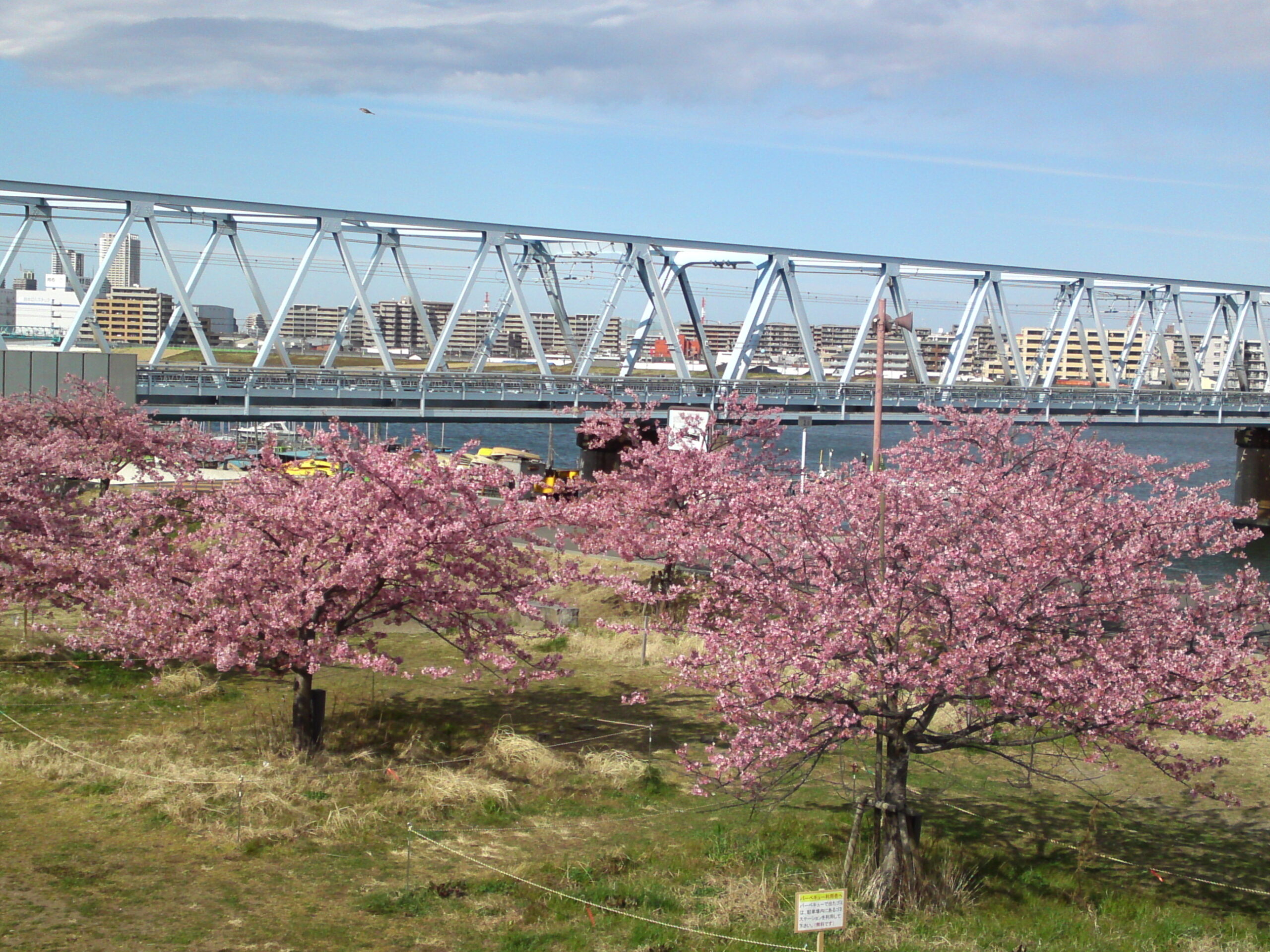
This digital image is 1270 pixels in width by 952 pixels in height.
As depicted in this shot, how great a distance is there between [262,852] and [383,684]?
326 inches

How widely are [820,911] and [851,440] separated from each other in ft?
434

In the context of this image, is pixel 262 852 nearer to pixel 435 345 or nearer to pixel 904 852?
pixel 904 852

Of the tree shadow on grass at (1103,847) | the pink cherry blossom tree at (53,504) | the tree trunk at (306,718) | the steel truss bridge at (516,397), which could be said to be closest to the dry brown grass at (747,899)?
the tree shadow on grass at (1103,847)

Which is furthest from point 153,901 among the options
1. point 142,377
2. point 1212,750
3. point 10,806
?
point 142,377

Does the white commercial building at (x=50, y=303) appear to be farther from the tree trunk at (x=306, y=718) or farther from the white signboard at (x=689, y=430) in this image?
the tree trunk at (x=306, y=718)

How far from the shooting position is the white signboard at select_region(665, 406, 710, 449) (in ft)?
99.1

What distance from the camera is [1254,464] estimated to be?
68.9m

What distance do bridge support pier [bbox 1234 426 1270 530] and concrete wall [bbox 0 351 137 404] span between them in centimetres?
5610

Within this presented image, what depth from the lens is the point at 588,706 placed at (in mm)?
21016

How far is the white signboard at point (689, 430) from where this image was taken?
99.1ft

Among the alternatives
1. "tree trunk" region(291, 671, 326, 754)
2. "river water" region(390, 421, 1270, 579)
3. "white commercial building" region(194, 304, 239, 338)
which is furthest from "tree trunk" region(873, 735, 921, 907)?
"white commercial building" region(194, 304, 239, 338)

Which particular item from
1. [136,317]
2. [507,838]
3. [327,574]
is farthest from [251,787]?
[136,317]

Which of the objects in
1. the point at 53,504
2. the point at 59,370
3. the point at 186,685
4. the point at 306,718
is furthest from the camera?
the point at 59,370

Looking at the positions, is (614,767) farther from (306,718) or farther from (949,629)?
(949,629)
